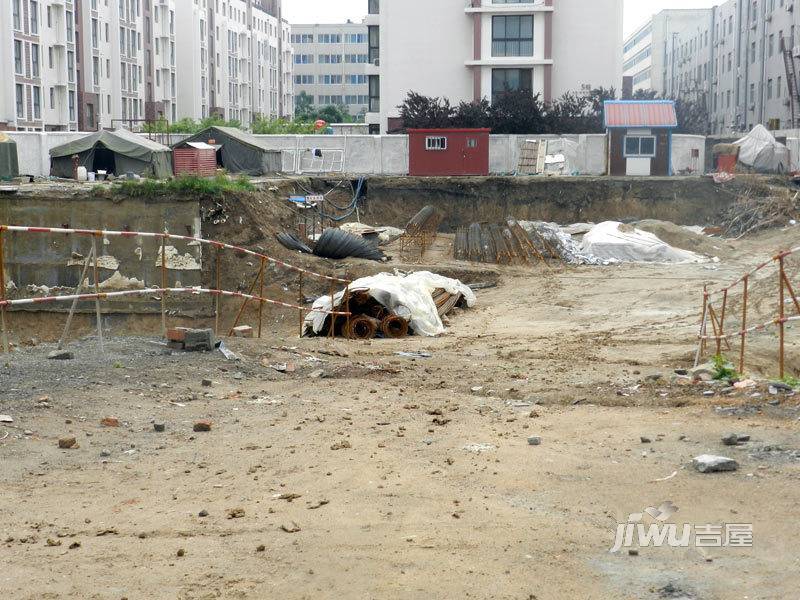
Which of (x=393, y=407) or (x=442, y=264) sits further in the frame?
(x=442, y=264)

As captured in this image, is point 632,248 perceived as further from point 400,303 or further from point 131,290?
point 131,290

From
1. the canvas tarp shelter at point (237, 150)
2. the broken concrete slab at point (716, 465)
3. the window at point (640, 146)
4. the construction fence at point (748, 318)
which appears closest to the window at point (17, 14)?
the canvas tarp shelter at point (237, 150)

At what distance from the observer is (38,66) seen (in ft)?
211

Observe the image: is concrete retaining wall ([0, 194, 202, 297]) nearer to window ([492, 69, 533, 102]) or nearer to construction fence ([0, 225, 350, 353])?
construction fence ([0, 225, 350, 353])

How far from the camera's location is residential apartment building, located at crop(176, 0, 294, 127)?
94.9m

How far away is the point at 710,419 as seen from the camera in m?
8.97

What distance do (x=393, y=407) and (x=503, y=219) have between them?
29.9m

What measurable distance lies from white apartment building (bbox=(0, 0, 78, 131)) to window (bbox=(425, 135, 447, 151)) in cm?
2974

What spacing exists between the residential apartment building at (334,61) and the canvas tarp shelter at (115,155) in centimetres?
10651

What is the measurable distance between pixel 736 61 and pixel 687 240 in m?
44.9

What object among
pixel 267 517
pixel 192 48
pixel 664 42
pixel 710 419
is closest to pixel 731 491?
pixel 710 419

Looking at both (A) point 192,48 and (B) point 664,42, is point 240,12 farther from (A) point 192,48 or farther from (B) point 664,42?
(B) point 664,42

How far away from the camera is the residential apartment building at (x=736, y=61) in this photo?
59.6 m

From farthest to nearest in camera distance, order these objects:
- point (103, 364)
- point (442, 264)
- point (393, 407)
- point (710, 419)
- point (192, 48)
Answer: point (192, 48)
point (442, 264)
point (103, 364)
point (393, 407)
point (710, 419)
